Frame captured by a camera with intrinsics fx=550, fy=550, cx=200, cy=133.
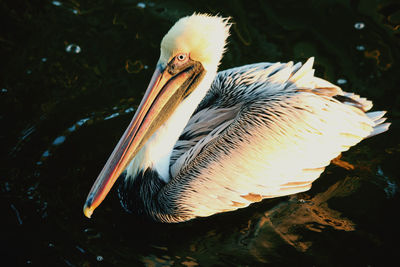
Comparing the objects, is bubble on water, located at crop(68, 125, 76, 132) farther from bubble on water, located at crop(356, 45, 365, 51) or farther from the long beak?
bubble on water, located at crop(356, 45, 365, 51)

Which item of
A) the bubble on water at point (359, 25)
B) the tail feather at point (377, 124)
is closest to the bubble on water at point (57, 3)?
the bubble on water at point (359, 25)

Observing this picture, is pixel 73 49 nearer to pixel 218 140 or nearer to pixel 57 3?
pixel 57 3

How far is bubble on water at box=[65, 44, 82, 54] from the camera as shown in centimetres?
541

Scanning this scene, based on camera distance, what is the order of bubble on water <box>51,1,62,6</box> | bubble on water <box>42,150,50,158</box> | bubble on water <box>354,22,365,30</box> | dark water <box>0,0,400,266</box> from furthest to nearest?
bubble on water <box>51,1,62,6</box>
bubble on water <box>354,22,365,30</box>
bubble on water <box>42,150,50,158</box>
dark water <box>0,0,400,266</box>

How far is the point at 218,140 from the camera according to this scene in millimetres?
3764

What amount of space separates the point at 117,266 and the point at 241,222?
0.92 metres

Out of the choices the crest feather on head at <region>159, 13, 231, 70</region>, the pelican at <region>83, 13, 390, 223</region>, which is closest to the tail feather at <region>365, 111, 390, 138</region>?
the pelican at <region>83, 13, 390, 223</region>

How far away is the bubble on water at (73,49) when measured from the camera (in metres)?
5.41

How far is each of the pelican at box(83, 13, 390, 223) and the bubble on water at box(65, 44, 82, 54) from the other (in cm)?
196

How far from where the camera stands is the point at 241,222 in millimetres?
3861

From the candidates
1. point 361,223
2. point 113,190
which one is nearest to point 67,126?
point 113,190

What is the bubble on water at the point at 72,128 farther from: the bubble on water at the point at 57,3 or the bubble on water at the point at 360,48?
the bubble on water at the point at 360,48

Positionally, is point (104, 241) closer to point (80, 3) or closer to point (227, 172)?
point (227, 172)

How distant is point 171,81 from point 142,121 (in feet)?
1.06
